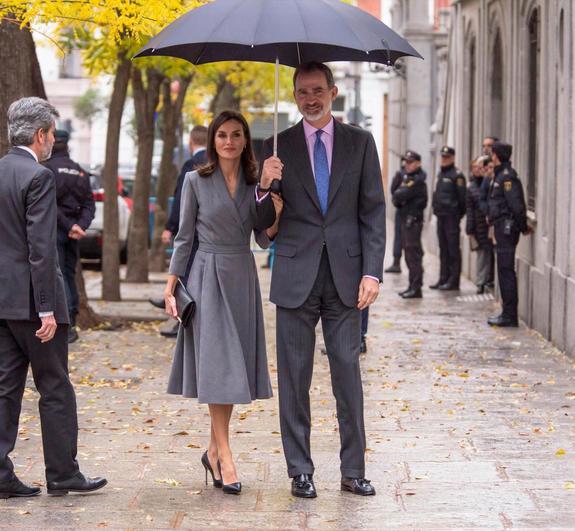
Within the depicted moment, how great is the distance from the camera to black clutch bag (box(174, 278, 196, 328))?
6.99 meters

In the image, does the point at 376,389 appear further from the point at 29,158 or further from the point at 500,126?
the point at 500,126

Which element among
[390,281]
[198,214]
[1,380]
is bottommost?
[390,281]

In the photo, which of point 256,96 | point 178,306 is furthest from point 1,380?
point 256,96

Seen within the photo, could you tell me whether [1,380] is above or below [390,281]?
above

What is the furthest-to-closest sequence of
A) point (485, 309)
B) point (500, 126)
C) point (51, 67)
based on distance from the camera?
1. point (51, 67)
2. point (500, 126)
3. point (485, 309)

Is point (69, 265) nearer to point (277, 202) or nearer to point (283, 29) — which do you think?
point (277, 202)

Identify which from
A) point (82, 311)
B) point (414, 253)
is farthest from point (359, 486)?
point (414, 253)

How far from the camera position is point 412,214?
18.9m

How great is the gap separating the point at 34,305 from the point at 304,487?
1.56 metres

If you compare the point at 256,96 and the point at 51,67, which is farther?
the point at 51,67

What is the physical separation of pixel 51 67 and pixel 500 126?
43.5 meters

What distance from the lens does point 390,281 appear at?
21.0 metres

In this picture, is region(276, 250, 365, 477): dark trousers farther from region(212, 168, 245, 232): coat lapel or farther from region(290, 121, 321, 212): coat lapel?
region(212, 168, 245, 232): coat lapel

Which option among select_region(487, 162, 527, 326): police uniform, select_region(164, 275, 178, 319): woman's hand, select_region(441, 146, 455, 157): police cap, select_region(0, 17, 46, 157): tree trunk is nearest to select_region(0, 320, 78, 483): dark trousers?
select_region(164, 275, 178, 319): woman's hand
